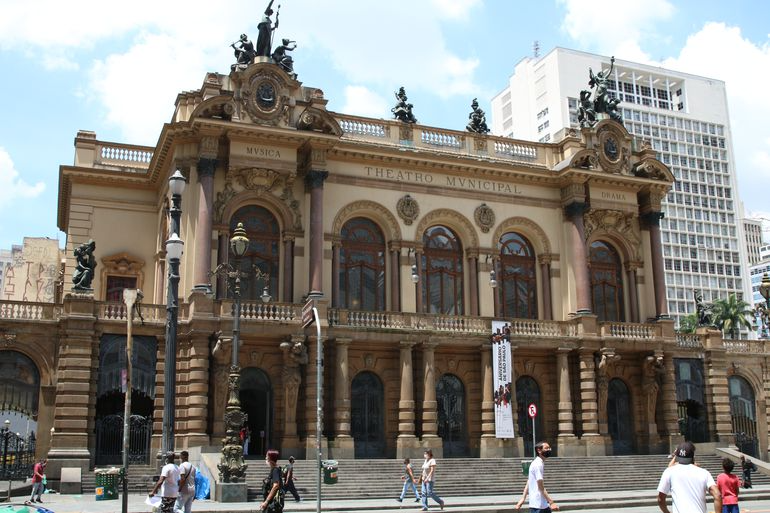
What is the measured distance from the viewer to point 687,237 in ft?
367

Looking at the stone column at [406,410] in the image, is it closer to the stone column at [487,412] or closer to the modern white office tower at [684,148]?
the stone column at [487,412]

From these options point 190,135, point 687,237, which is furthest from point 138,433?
point 687,237

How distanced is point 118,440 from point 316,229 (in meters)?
11.5

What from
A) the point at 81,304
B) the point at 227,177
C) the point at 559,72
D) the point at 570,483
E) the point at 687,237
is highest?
the point at 559,72

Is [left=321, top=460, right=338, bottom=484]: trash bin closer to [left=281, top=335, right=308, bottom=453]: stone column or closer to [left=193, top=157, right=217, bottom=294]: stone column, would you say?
[left=281, top=335, right=308, bottom=453]: stone column

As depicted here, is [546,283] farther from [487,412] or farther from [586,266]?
[487,412]

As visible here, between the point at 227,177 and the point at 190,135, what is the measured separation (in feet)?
7.51

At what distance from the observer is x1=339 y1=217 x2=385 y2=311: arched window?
124ft

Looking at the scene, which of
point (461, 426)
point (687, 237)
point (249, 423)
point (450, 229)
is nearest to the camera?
point (249, 423)

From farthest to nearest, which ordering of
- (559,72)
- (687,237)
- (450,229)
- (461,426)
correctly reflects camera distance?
(687,237) < (559,72) < (450,229) < (461,426)

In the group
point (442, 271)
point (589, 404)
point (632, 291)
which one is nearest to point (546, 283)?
point (632, 291)

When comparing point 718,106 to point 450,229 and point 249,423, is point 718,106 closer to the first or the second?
point 450,229

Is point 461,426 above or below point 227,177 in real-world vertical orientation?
below

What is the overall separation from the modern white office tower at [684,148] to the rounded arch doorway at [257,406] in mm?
79034
